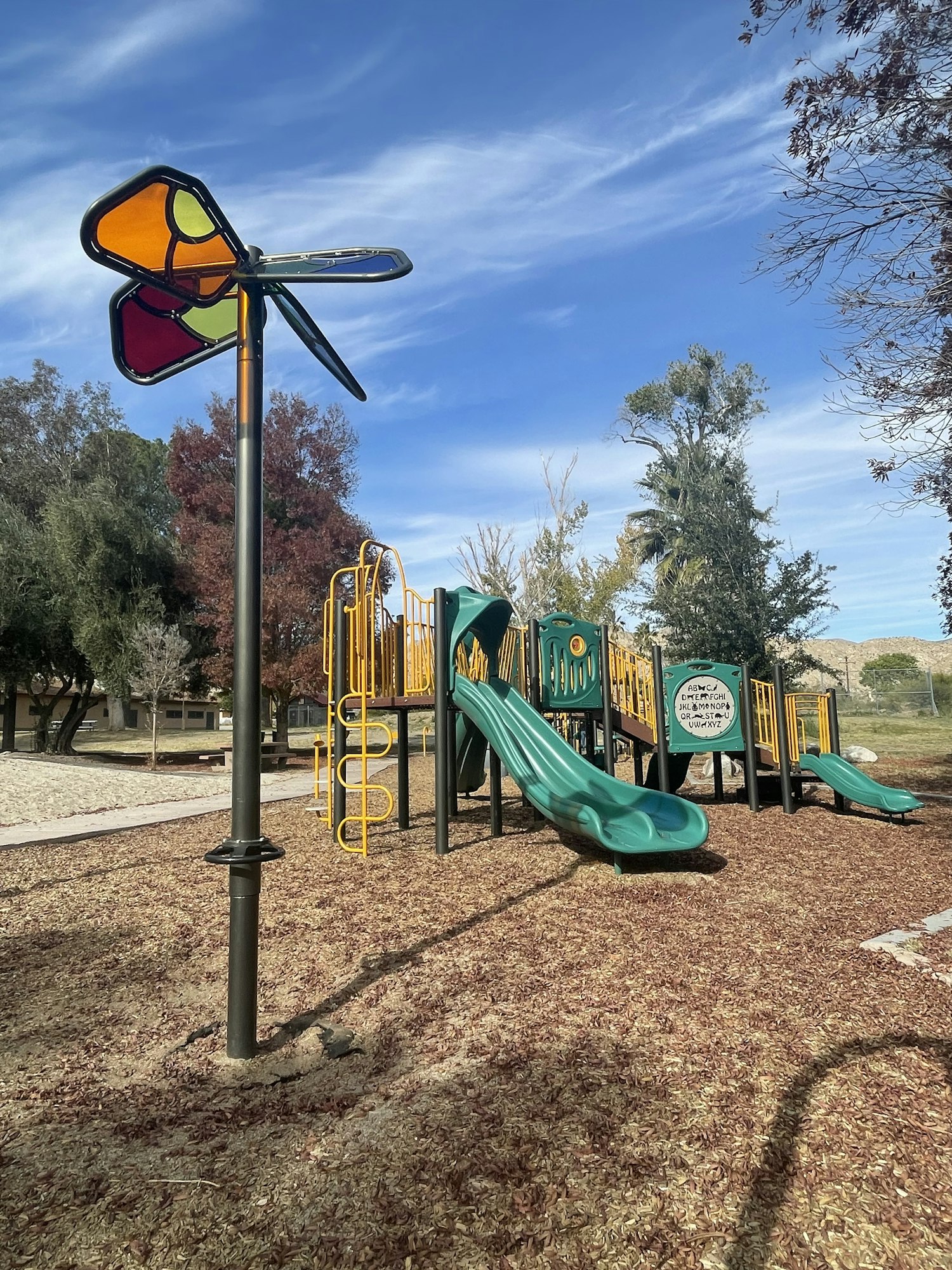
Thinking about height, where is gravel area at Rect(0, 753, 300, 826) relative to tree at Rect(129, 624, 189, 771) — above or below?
below

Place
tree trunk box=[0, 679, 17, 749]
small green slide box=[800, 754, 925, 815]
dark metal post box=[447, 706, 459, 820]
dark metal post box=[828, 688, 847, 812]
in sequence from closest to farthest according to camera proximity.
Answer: dark metal post box=[447, 706, 459, 820]
small green slide box=[800, 754, 925, 815]
dark metal post box=[828, 688, 847, 812]
tree trunk box=[0, 679, 17, 749]

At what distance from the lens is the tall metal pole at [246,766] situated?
120 inches

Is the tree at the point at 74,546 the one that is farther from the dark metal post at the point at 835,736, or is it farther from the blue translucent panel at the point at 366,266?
the blue translucent panel at the point at 366,266

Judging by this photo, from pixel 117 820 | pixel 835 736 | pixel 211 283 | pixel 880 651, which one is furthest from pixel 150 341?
pixel 880 651

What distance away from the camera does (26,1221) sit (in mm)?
2113

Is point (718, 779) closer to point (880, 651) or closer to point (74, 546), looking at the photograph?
point (74, 546)

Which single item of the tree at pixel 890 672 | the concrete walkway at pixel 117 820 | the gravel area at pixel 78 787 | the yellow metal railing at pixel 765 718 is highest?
the tree at pixel 890 672

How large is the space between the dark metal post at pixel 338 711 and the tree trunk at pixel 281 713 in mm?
14100

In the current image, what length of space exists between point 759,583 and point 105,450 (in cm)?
1940

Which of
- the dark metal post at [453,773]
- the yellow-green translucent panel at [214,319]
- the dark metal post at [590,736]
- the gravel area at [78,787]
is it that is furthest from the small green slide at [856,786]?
the gravel area at [78,787]

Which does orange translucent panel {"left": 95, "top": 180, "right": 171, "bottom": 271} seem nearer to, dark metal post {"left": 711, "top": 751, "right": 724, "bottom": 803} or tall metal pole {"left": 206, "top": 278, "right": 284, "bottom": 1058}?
tall metal pole {"left": 206, "top": 278, "right": 284, "bottom": 1058}

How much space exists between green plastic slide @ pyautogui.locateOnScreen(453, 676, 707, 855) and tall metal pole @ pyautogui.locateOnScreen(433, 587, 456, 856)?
0.34 metres

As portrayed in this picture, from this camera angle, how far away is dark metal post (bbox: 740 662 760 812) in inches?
394

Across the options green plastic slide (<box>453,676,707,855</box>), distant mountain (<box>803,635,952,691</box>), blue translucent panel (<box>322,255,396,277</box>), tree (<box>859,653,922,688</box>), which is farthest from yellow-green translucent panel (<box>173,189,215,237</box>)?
distant mountain (<box>803,635,952,691</box>)
